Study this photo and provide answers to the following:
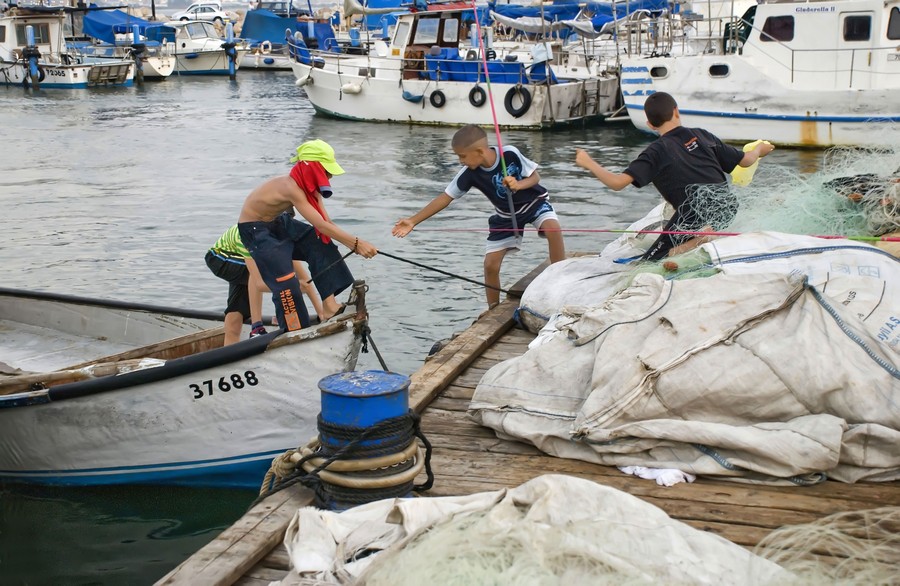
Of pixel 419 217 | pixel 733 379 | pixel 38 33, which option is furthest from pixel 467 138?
pixel 38 33

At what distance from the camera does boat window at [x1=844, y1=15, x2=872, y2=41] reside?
64.6ft

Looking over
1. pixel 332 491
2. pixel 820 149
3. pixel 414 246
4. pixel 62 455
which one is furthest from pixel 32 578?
pixel 820 149

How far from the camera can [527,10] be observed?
33.5 metres

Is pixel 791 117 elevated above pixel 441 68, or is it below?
below

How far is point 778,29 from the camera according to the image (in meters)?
20.6

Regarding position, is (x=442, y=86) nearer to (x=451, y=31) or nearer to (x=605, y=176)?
(x=451, y=31)

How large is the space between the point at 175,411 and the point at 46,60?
1614 inches

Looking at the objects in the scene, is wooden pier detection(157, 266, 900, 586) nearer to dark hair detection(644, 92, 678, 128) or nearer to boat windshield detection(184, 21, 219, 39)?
dark hair detection(644, 92, 678, 128)

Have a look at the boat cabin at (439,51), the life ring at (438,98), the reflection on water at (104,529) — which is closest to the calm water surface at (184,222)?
the reflection on water at (104,529)

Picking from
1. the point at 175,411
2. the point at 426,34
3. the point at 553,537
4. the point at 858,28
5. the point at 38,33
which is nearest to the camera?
the point at 553,537

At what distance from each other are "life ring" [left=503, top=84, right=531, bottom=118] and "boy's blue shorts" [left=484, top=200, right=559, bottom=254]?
1802 cm

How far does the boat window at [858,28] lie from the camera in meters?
19.7

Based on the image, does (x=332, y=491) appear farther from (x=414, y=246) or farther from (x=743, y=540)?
(x=414, y=246)

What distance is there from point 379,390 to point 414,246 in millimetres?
9958
